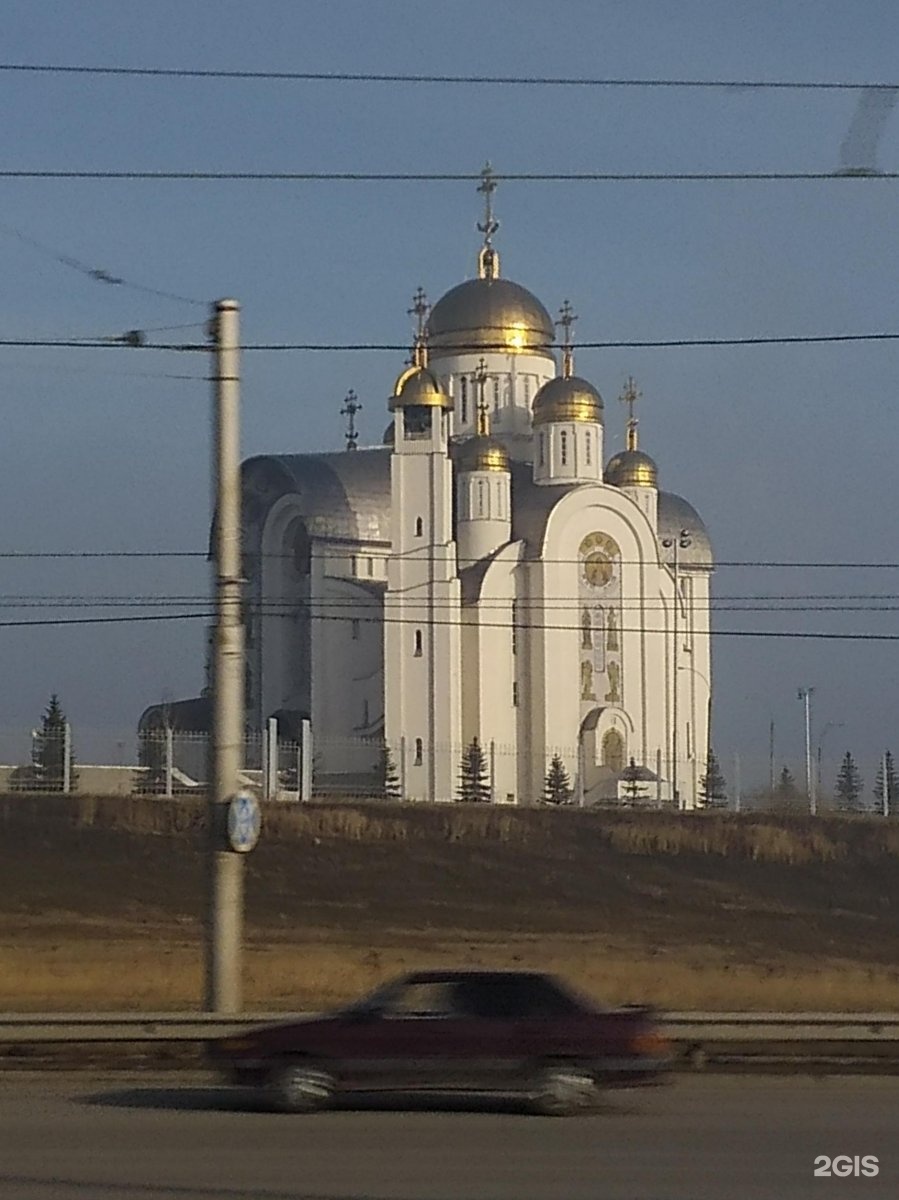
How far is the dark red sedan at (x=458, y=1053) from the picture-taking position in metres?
14.2

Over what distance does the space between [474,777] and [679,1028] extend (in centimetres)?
5221

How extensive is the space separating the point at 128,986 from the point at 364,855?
23.6 meters

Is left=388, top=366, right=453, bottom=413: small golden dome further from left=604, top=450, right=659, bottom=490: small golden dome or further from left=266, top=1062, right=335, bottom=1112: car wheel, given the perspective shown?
left=266, top=1062, right=335, bottom=1112: car wheel

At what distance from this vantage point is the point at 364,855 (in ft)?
174

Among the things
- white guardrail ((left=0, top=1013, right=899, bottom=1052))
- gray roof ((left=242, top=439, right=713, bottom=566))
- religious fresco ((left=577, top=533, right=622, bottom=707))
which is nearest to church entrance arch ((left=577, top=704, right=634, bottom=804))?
religious fresco ((left=577, top=533, right=622, bottom=707))

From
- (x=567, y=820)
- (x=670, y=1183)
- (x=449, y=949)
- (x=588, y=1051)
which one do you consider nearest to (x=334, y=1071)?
(x=588, y=1051)

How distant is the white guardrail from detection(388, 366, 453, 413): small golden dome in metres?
56.2

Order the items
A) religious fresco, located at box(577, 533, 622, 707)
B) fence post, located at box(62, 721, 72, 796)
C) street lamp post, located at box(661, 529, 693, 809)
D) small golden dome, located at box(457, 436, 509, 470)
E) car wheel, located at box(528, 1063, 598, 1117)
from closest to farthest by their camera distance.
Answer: car wheel, located at box(528, 1063, 598, 1117) → fence post, located at box(62, 721, 72, 796) → religious fresco, located at box(577, 533, 622, 707) → street lamp post, located at box(661, 529, 693, 809) → small golden dome, located at box(457, 436, 509, 470)

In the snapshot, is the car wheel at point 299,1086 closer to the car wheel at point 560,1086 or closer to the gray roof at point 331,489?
the car wheel at point 560,1086

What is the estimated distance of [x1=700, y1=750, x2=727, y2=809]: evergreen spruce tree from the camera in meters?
74.5

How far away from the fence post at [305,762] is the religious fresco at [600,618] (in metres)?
11.2

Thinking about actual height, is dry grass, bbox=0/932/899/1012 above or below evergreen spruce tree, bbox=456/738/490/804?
below

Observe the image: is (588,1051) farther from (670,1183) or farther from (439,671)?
(439,671)

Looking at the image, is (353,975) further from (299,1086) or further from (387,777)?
(387,777)
